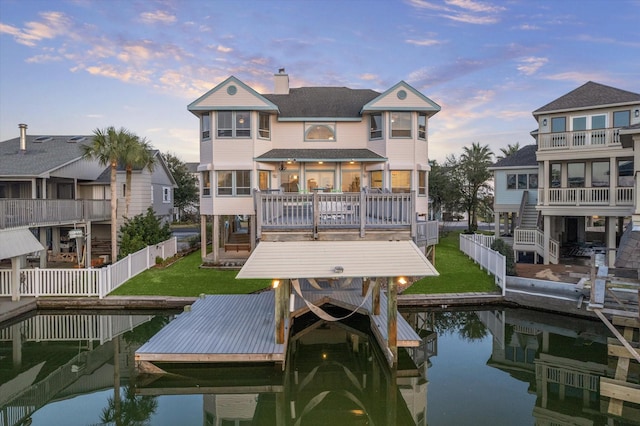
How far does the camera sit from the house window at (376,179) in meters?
21.7

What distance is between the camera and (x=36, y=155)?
22.8 m

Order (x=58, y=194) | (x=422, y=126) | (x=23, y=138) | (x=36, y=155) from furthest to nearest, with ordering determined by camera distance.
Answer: (x=58, y=194) < (x=23, y=138) < (x=36, y=155) < (x=422, y=126)

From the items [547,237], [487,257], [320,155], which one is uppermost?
[320,155]

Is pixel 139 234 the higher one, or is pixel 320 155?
pixel 320 155

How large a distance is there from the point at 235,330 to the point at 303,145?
13.7 meters

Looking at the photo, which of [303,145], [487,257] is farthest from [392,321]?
[303,145]

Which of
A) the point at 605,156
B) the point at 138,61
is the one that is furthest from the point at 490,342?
the point at 138,61

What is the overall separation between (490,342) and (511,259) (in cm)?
605

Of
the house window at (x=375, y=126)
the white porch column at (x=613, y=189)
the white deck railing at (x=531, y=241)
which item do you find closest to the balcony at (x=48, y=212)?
the house window at (x=375, y=126)

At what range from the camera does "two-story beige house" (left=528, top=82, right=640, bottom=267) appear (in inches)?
743

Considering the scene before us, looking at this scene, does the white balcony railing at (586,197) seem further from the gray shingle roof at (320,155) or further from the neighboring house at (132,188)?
the neighboring house at (132,188)

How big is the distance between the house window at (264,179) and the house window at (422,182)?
9.10m

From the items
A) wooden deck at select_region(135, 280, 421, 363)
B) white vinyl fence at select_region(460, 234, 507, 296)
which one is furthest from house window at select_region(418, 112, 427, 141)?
wooden deck at select_region(135, 280, 421, 363)

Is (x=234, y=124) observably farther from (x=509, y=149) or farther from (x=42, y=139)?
(x=509, y=149)
